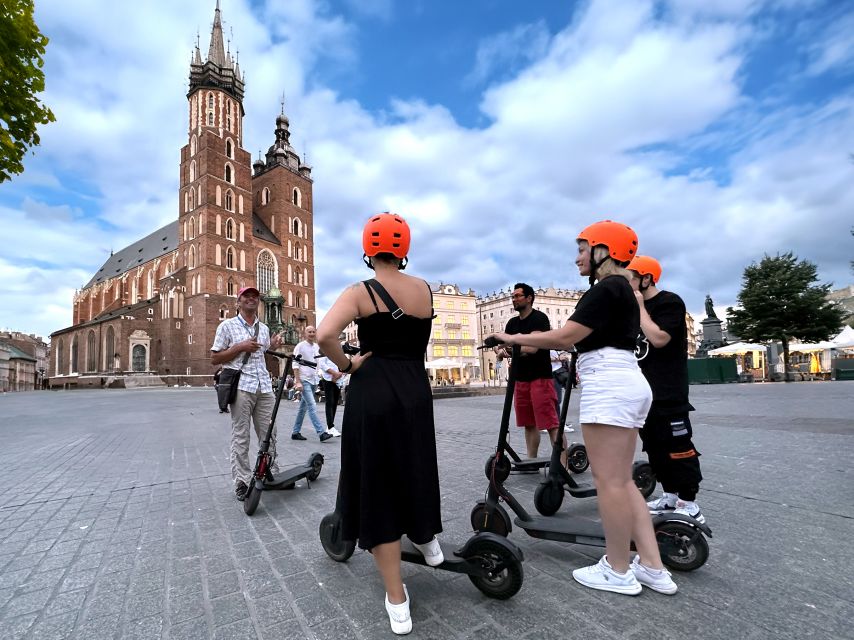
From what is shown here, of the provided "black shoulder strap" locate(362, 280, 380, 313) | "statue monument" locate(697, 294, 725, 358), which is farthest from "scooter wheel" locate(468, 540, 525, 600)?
"statue monument" locate(697, 294, 725, 358)

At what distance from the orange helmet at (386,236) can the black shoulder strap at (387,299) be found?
225 mm

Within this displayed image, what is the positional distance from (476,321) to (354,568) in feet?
230

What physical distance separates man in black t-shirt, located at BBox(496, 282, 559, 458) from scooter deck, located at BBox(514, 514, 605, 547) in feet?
5.76

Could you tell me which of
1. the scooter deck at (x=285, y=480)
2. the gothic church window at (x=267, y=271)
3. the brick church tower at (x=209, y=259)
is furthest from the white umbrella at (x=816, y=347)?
the gothic church window at (x=267, y=271)

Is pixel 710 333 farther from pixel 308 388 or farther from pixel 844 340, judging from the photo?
pixel 308 388

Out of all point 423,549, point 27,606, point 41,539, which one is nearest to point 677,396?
point 423,549

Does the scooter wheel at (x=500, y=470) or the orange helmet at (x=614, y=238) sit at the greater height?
the orange helmet at (x=614, y=238)

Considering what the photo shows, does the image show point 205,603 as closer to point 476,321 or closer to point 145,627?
point 145,627

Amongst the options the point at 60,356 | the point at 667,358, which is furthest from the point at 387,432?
the point at 60,356

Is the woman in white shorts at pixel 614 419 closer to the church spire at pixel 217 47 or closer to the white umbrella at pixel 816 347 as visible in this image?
the white umbrella at pixel 816 347

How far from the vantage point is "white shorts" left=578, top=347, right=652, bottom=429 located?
2023 millimetres

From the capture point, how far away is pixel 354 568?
2.46 meters

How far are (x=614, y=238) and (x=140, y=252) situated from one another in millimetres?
82512

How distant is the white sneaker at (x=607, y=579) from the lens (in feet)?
6.75
